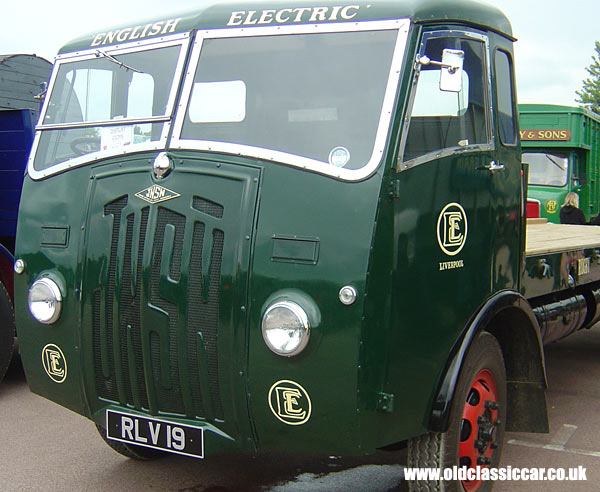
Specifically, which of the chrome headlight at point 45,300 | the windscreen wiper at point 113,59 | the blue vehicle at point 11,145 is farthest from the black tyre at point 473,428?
the blue vehicle at point 11,145

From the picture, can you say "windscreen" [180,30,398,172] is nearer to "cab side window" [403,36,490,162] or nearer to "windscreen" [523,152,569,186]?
"cab side window" [403,36,490,162]

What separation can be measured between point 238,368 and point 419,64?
1560 millimetres

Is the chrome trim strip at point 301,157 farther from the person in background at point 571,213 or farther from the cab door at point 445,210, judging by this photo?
the person in background at point 571,213

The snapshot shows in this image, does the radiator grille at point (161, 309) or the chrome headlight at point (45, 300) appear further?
the chrome headlight at point (45, 300)

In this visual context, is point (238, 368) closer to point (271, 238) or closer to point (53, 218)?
point (271, 238)

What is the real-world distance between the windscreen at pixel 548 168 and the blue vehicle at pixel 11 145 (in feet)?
30.5

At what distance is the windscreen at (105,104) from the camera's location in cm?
387

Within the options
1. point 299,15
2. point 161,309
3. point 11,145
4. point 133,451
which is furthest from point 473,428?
point 11,145

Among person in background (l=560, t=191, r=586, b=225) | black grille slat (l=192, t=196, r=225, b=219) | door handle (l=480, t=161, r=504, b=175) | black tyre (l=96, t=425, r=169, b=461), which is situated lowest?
black tyre (l=96, t=425, r=169, b=461)

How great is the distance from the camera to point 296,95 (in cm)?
360

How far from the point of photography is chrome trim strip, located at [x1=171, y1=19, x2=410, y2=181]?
3314mm

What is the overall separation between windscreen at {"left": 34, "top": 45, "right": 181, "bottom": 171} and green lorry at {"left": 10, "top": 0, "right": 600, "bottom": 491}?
2 cm

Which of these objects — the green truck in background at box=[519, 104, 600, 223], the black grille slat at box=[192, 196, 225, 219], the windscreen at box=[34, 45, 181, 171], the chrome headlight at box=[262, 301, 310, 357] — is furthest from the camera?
the green truck in background at box=[519, 104, 600, 223]

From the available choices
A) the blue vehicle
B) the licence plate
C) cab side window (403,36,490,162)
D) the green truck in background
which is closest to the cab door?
cab side window (403,36,490,162)
